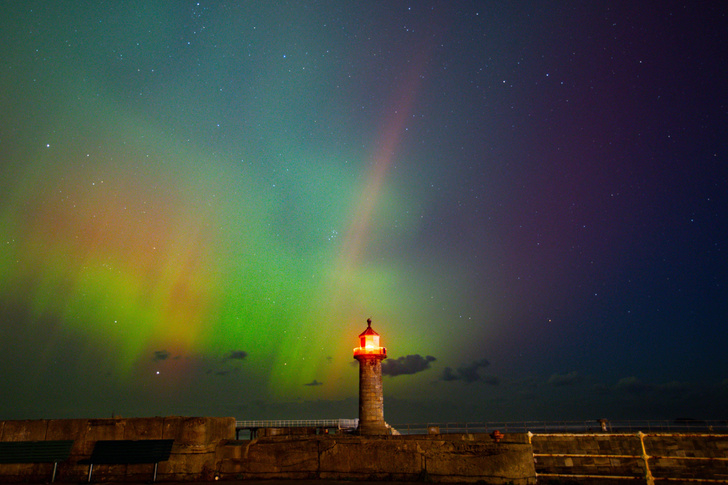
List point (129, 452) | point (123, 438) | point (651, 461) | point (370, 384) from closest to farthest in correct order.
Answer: point (129, 452)
point (123, 438)
point (651, 461)
point (370, 384)

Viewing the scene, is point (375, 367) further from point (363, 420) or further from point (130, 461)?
point (130, 461)

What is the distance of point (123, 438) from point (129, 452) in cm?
52

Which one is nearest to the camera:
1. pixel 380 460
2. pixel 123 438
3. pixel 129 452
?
pixel 380 460

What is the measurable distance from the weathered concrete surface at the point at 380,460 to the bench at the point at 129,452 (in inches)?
42.9

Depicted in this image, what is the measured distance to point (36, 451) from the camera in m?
8.22

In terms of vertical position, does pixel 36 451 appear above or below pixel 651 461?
above

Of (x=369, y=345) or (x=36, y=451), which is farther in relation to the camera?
(x=369, y=345)

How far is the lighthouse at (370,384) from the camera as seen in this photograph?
26.0 metres

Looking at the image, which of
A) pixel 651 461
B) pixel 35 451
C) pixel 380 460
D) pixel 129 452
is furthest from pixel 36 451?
pixel 651 461

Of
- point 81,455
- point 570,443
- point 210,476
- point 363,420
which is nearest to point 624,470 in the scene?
point 570,443

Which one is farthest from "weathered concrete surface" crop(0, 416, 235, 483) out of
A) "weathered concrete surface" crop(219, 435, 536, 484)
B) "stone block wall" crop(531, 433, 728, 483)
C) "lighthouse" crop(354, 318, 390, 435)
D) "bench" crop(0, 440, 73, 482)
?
"stone block wall" crop(531, 433, 728, 483)

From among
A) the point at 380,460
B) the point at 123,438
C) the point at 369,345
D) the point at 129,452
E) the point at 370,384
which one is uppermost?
the point at 369,345

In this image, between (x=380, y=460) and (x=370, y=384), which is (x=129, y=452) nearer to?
(x=380, y=460)

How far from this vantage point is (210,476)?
8352 mm
